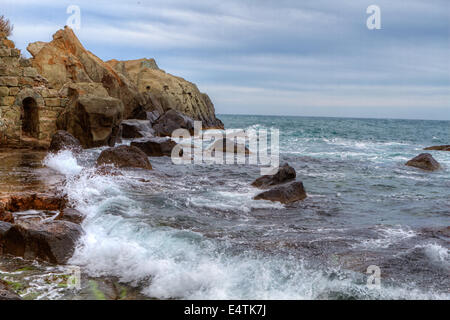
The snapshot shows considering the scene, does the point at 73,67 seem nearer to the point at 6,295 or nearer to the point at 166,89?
the point at 166,89

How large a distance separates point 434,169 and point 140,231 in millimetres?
12960

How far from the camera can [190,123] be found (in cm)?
2978

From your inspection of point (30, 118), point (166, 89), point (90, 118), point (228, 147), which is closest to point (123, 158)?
point (90, 118)

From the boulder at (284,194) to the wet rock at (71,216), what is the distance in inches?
150

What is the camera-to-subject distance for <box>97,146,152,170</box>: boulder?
1132cm

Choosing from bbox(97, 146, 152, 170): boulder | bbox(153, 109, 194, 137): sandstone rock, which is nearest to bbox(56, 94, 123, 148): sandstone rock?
bbox(97, 146, 152, 170): boulder

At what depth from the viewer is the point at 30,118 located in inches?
614

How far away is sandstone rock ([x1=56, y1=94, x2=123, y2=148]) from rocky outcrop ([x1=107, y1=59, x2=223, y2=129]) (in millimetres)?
18104

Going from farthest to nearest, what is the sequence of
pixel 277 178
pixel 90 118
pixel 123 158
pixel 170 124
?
pixel 170 124 → pixel 90 118 → pixel 123 158 → pixel 277 178

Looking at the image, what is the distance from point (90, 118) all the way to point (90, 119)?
0.13 feet

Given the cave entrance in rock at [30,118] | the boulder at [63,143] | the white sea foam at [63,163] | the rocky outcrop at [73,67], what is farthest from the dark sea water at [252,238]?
the rocky outcrop at [73,67]

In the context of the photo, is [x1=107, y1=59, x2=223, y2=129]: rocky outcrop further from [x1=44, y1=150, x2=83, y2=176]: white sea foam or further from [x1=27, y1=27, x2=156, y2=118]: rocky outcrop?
[x1=44, y1=150, x2=83, y2=176]: white sea foam

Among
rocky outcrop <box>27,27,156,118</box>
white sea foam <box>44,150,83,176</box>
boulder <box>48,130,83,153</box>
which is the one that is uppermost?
rocky outcrop <box>27,27,156,118</box>
